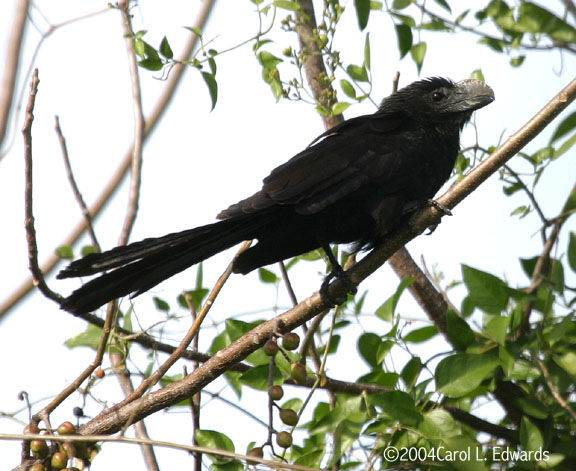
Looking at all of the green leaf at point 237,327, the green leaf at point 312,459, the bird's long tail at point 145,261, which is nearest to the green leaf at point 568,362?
the green leaf at point 312,459

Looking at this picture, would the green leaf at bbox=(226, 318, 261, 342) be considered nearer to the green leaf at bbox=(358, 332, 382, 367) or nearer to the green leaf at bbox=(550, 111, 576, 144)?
the green leaf at bbox=(358, 332, 382, 367)

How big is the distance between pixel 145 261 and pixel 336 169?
905mm

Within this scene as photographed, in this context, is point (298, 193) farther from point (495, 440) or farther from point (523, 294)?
point (495, 440)

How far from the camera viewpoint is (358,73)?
3.21 m

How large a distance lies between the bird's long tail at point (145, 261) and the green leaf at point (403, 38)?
976mm

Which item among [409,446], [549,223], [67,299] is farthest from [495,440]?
[67,299]

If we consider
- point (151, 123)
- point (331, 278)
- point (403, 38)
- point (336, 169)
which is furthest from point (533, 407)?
point (151, 123)

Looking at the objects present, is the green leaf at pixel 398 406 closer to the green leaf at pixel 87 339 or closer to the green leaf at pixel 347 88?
the green leaf at pixel 87 339

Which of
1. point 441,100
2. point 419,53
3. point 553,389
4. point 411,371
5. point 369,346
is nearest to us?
point 553,389

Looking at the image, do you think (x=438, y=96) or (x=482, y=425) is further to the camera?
(x=438, y=96)

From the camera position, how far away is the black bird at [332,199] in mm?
2570

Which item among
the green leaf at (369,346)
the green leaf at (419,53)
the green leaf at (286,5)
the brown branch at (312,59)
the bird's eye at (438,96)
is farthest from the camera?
the bird's eye at (438,96)

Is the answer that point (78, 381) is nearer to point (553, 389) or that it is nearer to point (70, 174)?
point (70, 174)

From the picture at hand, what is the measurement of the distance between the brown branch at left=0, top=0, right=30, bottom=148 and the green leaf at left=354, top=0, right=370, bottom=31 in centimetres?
170
